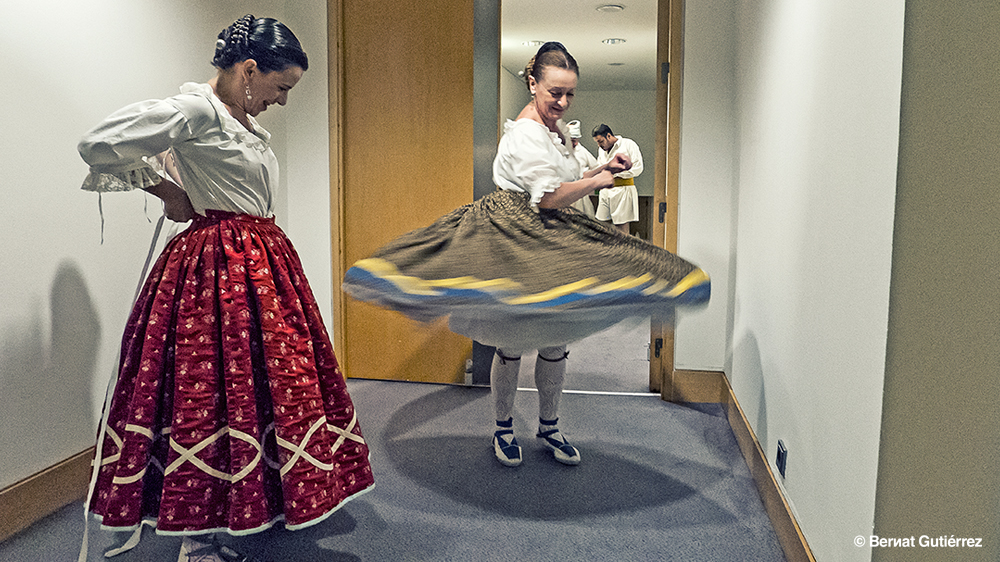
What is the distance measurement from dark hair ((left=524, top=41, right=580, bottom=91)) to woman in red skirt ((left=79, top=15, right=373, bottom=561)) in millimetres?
900

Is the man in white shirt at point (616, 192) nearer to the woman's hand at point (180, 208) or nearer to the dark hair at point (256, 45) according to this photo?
the dark hair at point (256, 45)

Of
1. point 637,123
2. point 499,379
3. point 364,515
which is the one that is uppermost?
point 637,123

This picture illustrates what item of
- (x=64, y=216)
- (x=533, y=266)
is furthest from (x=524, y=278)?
(x=64, y=216)

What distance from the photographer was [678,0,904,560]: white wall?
1247 mm

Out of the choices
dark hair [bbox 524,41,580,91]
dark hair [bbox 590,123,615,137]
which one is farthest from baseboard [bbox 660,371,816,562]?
dark hair [bbox 590,123,615,137]

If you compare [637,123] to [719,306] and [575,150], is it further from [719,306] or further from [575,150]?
[575,150]

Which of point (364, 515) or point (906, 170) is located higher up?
point (906, 170)

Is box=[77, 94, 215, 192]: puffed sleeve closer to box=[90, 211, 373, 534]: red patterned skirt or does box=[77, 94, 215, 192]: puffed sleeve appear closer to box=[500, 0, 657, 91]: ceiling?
box=[90, 211, 373, 534]: red patterned skirt

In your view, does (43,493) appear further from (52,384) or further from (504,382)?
(504,382)

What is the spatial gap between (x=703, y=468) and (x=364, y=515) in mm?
1255

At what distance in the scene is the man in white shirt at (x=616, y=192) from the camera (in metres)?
3.65

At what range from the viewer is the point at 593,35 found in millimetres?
6379

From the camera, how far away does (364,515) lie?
2166 mm

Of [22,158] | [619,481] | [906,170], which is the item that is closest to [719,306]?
[619,481]
